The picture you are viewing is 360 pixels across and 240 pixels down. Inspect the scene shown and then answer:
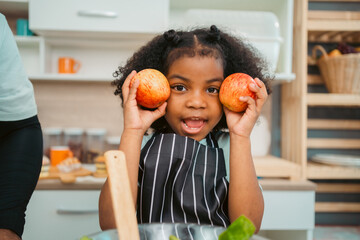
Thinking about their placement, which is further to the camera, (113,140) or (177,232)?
(113,140)

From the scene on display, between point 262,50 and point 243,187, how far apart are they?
1040mm

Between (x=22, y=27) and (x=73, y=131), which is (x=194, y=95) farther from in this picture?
(x=22, y=27)

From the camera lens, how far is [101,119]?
1.82 metres

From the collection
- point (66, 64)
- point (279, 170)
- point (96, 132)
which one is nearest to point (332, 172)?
point (279, 170)

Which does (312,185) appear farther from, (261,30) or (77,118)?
(77,118)

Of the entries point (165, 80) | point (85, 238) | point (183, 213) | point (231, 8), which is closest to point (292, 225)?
point (183, 213)

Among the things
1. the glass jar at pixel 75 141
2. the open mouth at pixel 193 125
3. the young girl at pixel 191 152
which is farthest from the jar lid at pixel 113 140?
the open mouth at pixel 193 125

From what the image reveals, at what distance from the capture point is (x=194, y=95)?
0.71 metres

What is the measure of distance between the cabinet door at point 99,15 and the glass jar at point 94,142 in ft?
1.82

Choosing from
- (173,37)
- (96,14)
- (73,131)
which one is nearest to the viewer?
(173,37)

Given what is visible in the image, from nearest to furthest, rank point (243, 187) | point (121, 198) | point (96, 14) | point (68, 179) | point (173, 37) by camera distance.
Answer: point (121, 198)
point (243, 187)
point (173, 37)
point (68, 179)
point (96, 14)

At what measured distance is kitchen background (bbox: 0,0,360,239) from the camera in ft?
4.86

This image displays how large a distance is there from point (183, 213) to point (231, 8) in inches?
53.1

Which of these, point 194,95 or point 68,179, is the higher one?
point 194,95
